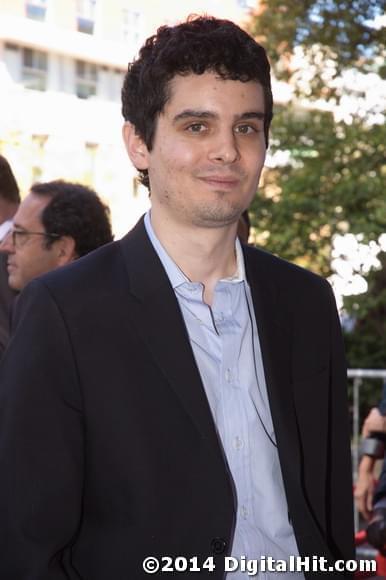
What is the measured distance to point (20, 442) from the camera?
2.25 m

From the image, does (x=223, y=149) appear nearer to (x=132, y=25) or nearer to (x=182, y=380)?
(x=182, y=380)

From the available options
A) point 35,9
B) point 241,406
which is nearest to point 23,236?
point 241,406

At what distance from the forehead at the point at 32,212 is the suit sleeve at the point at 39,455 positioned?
238 cm

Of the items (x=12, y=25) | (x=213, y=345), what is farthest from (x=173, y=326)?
(x=12, y=25)

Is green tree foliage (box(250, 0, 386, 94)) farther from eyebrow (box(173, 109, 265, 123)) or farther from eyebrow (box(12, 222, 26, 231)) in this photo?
eyebrow (box(173, 109, 265, 123))

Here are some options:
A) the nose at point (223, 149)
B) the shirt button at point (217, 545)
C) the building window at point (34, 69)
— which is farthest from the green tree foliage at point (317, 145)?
the building window at point (34, 69)

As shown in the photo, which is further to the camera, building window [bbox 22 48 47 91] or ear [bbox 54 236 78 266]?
building window [bbox 22 48 47 91]

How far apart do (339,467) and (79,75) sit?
109 ft

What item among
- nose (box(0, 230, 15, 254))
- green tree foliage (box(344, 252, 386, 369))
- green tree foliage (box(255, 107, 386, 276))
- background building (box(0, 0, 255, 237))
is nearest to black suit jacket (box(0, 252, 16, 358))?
nose (box(0, 230, 15, 254))

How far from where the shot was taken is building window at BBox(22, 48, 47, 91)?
32.9m

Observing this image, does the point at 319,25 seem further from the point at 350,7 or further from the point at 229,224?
the point at 229,224

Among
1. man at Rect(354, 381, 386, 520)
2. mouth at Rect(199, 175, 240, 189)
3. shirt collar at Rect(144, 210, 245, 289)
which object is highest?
mouth at Rect(199, 175, 240, 189)

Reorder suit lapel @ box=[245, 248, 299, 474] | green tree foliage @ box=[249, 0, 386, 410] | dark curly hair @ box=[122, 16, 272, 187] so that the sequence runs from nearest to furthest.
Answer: suit lapel @ box=[245, 248, 299, 474] < dark curly hair @ box=[122, 16, 272, 187] < green tree foliage @ box=[249, 0, 386, 410]

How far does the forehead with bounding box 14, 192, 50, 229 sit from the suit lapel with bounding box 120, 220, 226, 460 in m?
2.14
